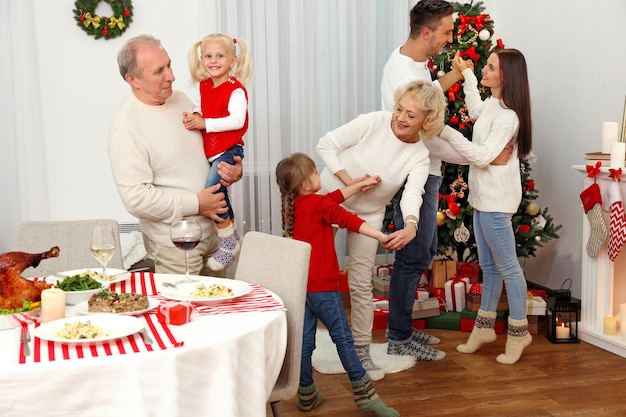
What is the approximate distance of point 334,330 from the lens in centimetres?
313

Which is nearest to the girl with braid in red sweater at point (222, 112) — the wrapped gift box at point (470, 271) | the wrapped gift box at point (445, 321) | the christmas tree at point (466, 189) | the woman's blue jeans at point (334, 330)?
the woman's blue jeans at point (334, 330)

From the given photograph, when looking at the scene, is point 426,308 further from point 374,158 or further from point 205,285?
point 205,285

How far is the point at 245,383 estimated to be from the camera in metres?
2.02

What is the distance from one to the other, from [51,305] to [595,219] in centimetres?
295

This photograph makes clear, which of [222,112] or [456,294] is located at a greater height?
[222,112]

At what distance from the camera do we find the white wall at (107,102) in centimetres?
495

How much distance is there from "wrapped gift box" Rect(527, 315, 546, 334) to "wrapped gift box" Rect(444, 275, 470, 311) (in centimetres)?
39

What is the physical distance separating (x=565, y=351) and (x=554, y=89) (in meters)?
1.84

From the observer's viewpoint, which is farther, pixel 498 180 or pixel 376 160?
pixel 498 180

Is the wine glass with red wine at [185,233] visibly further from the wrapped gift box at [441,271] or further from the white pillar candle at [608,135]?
the wrapped gift box at [441,271]

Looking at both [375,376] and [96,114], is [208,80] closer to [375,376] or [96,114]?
[375,376]

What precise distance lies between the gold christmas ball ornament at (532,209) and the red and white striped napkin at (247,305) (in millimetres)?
2705

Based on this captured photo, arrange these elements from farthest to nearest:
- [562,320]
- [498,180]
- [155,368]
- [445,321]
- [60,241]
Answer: [445,321] → [562,320] → [498,180] → [60,241] → [155,368]

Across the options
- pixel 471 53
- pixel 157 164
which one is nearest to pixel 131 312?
A: pixel 157 164
